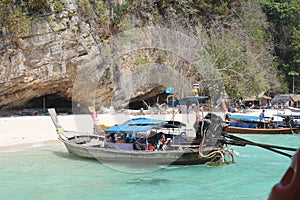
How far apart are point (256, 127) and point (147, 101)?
13.8m

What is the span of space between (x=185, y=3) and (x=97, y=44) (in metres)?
11.5

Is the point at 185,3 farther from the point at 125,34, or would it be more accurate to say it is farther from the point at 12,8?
the point at 12,8

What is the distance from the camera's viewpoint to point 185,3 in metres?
34.6

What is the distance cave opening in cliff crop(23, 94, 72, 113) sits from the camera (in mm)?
27734

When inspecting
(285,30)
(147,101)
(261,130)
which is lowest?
(261,130)

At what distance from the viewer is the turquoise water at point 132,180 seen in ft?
32.6

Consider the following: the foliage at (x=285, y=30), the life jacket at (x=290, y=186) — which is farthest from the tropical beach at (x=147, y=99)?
the foliage at (x=285, y=30)

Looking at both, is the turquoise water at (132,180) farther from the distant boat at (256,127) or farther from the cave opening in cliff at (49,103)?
the cave opening in cliff at (49,103)

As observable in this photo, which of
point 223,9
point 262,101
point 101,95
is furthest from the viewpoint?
point 262,101

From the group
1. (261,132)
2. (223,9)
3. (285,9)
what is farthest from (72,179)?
(285,9)

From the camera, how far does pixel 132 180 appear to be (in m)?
11.2

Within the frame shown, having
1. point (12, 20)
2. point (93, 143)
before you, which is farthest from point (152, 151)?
point (12, 20)

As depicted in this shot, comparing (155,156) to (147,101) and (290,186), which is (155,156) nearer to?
(290,186)

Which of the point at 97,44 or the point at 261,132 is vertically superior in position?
the point at 97,44
